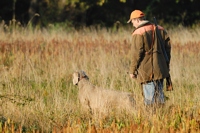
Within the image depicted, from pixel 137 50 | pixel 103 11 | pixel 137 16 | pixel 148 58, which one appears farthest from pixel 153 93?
pixel 103 11

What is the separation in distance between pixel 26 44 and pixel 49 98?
20.0 ft

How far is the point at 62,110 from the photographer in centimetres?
845

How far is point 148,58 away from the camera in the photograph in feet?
28.1

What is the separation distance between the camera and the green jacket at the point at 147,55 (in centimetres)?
845

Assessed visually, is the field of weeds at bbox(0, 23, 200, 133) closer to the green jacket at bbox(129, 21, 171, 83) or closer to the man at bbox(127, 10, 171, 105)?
the man at bbox(127, 10, 171, 105)

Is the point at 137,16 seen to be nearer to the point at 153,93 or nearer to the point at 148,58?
the point at 148,58

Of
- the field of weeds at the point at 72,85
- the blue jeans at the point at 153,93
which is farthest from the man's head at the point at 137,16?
the field of weeds at the point at 72,85

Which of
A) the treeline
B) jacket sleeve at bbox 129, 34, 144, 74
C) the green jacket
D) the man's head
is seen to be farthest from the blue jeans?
the treeline

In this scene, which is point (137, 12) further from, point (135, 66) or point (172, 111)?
point (172, 111)

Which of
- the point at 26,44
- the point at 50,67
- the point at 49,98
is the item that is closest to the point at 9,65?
the point at 50,67

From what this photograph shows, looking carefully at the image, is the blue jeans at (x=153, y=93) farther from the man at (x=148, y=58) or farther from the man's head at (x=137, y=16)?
the man's head at (x=137, y=16)

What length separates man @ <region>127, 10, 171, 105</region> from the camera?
333 inches

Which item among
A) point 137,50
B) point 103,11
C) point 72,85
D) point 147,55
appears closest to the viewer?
point 137,50

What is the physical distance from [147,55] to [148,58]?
51 mm
